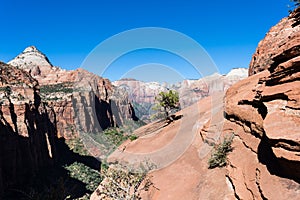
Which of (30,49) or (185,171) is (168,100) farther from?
(30,49)

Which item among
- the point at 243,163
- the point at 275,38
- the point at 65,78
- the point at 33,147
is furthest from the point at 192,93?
the point at 243,163

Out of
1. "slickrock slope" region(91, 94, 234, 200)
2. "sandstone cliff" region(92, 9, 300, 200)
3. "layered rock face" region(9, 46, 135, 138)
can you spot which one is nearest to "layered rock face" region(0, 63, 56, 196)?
"layered rock face" region(9, 46, 135, 138)

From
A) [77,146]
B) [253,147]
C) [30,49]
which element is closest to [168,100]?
[253,147]

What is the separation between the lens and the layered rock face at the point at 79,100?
94019 millimetres

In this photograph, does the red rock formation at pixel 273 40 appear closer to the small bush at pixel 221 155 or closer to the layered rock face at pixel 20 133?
the small bush at pixel 221 155

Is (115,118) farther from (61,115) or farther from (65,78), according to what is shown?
(61,115)

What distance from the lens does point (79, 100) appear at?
9469 cm

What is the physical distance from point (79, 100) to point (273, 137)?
91.6 m

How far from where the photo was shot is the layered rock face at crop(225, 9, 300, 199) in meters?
9.47

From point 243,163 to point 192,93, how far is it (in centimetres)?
12627

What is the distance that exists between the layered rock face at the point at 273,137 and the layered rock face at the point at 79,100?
80.7m

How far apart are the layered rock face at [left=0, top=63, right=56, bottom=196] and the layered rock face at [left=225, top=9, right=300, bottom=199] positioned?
3967 centimetres

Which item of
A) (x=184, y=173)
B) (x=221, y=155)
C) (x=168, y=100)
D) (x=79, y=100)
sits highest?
(x=79, y=100)

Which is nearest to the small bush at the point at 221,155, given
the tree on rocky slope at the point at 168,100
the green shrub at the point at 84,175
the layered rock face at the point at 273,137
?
the layered rock face at the point at 273,137
